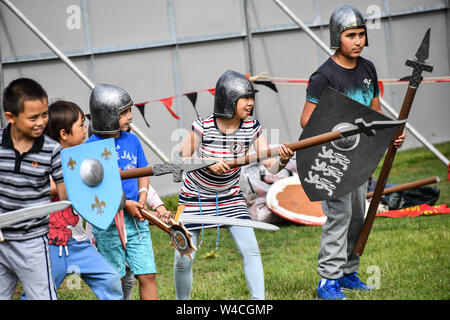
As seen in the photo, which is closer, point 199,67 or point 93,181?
point 93,181

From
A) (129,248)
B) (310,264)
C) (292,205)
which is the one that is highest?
(129,248)

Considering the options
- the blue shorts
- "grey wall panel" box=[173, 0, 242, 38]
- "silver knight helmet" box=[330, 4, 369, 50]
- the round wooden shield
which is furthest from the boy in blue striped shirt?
"grey wall panel" box=[173, 0, 242, 38]

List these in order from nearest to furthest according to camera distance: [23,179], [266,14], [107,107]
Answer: [23,179], [107,107], [266,14]

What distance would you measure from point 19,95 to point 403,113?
6.84 ft

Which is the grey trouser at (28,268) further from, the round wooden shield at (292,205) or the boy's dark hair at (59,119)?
the round wooden shield at (292,205)

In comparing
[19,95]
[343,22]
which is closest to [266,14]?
[343,22]

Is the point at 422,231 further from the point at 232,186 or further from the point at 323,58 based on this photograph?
the point at 323,58

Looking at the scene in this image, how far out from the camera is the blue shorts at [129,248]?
3.53 meters

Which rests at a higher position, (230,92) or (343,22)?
(343,22)

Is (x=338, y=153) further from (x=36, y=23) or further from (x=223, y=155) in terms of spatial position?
(x=36, y=23)

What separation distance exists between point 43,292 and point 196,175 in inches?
43.2

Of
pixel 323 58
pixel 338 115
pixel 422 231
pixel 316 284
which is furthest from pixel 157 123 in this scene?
pixel 338 115

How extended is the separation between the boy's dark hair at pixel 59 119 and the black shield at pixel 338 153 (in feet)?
4.06

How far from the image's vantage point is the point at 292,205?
259 inches
